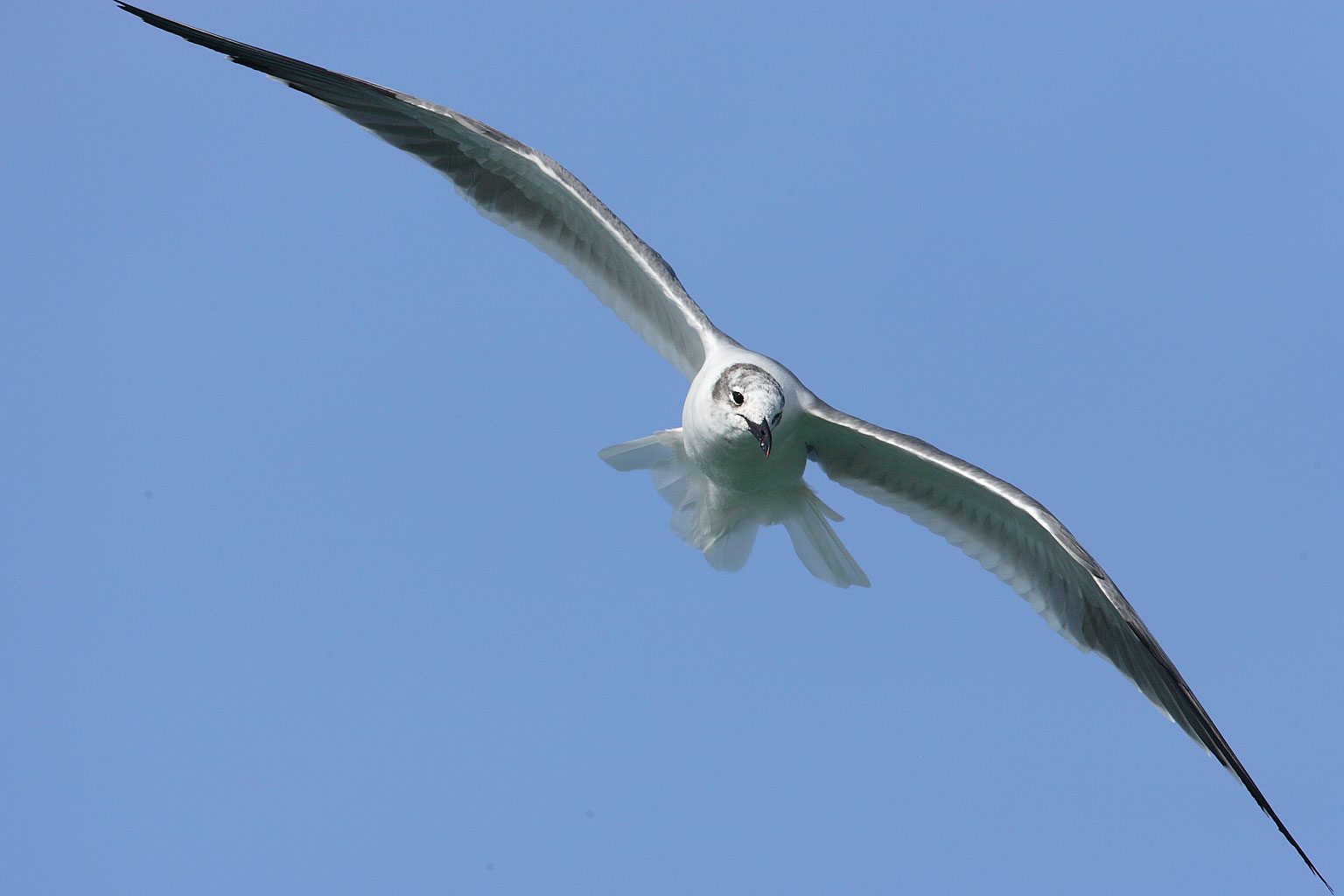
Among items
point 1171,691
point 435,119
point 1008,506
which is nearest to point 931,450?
point 1008,506

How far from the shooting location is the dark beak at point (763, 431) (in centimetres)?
657

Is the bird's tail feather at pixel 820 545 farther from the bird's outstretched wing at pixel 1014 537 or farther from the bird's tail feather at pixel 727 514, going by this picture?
the bird's outstretched wing at pixel 1014 537

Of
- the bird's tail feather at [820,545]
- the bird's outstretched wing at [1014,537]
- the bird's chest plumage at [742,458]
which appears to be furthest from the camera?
the bird's tail feather at [820,545]

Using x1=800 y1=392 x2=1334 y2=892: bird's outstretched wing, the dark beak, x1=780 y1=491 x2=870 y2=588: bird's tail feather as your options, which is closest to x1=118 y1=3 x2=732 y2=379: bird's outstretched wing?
the dark beak

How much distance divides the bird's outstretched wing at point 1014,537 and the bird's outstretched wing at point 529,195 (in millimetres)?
1003

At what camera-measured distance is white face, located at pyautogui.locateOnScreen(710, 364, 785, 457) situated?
6574 millimetres

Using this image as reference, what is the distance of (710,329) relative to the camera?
7223 mm

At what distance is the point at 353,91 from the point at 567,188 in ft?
4.36

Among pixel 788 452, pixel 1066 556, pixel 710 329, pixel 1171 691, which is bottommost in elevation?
pixel 1171 691

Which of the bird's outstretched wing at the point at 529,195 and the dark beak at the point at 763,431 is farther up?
the bird's outstretched wing at the point at 529,195

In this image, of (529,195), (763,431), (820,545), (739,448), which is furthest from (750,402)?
(529,195)

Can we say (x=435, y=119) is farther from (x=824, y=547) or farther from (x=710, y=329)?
(x=824, y=547)

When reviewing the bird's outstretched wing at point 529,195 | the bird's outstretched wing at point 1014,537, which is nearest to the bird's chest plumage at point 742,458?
the bird's outstretched wing at point 1014,537

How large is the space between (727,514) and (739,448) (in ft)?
3.19
